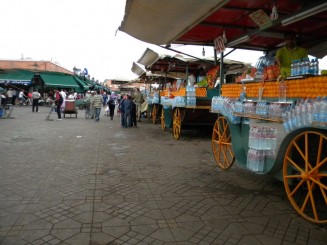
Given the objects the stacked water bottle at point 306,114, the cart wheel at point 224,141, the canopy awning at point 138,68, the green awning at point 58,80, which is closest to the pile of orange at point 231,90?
the cart wheel at point 224,141

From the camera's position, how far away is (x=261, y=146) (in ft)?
14.5

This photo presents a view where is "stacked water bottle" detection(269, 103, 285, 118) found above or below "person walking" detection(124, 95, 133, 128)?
above

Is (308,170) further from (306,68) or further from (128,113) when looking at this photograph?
(128,113)

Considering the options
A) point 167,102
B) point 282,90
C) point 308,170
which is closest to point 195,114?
point 167,102

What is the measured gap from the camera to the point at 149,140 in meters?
10.4

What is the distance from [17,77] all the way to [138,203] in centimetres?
3241

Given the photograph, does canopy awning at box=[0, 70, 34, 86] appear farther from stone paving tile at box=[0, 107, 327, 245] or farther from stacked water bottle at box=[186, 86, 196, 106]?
stone paving tile at box=[0, 107, 327, 245]

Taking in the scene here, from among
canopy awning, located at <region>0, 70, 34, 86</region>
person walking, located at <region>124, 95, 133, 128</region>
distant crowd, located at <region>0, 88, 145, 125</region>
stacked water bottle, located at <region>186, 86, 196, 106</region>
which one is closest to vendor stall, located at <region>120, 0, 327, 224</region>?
stacked water bottle, located at <region>186, 86, 196, 106</region>

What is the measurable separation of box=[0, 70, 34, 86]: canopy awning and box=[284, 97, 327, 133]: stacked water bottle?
3255 cm

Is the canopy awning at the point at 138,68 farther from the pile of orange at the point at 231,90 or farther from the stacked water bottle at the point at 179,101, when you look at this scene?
the pile of orange at the point at 231,90

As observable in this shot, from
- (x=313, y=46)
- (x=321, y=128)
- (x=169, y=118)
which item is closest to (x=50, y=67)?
(x=169, y=118)

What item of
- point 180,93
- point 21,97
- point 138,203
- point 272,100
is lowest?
point 138,203

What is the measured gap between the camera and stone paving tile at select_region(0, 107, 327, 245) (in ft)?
11.3

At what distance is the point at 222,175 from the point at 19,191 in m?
3.45
